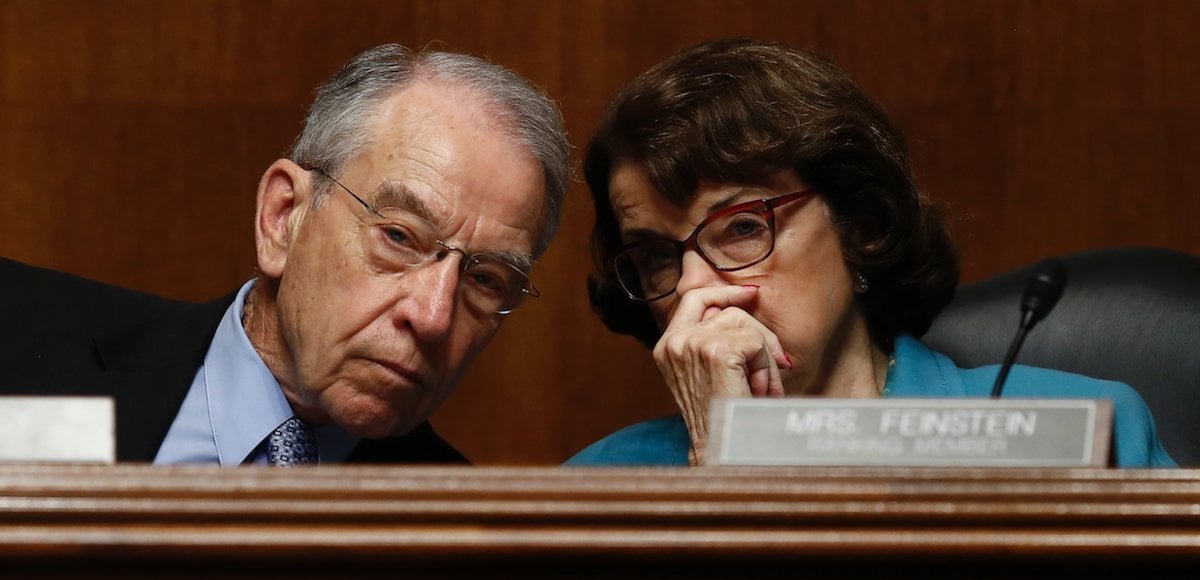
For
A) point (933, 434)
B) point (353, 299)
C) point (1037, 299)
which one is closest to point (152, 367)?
point (353, 299)

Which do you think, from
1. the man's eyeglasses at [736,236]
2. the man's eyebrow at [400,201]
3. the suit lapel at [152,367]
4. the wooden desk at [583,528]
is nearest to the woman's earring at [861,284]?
the man's eyeglasses at [736,236]

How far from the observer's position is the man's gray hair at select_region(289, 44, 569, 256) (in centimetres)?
171

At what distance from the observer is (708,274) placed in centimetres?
160

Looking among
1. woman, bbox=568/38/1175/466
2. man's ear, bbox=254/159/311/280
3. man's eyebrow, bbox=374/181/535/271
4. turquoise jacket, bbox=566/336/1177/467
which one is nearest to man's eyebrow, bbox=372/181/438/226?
man's eyebrow, bbox=374/181/535/271

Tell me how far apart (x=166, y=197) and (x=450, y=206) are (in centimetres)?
92

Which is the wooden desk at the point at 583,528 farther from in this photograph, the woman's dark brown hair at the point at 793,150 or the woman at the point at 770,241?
the woman's dark brown hair at the point at 793,150

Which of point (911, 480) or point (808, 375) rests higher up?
point (911, 480)

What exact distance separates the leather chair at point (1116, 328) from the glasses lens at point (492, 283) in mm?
551

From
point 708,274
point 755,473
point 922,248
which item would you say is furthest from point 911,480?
point 922,248

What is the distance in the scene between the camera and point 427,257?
1598 millimetres

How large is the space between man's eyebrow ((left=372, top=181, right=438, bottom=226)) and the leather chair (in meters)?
0.68

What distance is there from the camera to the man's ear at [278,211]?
5.60 ft

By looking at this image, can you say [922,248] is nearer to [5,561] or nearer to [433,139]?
[433,139]

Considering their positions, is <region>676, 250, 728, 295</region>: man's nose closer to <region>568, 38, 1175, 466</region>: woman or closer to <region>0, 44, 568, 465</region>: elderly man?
<region>568, 38, 1175, 466</region>: woman
